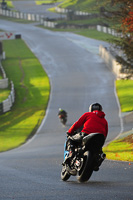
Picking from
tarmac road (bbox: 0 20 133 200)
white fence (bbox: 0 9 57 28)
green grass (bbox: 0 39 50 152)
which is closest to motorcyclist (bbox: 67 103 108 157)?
tarmac road (bbox: 0 20 133 200)

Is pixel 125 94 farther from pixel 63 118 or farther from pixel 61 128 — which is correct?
pixel 61 128

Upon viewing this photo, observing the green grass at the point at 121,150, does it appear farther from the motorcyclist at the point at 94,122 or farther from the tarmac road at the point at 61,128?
the motorcyclist at the point at 94,122

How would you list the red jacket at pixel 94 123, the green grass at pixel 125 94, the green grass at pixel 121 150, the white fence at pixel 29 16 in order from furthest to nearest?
the white fence at pixel 29 16
the green grass at pixel 125 94
the green grass at pixel 121 150
the red jacket at pixel 94 123

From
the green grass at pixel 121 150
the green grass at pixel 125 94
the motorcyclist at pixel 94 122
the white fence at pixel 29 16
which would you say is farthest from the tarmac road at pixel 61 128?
the white fence at pixel 29 16

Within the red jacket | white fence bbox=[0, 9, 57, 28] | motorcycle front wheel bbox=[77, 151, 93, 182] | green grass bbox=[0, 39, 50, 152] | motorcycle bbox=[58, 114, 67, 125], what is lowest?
white fence bbox=[0, 9, 57, 28]

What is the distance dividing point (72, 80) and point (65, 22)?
5277 cm

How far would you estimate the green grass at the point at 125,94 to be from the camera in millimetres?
34181

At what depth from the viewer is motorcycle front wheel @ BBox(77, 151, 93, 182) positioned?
31.7ft

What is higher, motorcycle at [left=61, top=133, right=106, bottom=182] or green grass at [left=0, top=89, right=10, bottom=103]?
motorcycle at [left=61, top=133, right=106, bottom=182]

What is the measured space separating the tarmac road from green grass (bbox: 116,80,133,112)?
66cm

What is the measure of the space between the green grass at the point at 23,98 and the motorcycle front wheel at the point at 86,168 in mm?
14370

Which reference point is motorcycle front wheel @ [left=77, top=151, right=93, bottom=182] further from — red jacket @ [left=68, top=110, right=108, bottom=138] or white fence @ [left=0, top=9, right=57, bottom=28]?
white fence @ [left=0, top=9, right=57, bottom=28]

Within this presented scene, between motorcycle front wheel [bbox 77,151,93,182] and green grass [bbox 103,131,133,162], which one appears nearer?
motorcycle front wheel [bbox 77,151,93,182]

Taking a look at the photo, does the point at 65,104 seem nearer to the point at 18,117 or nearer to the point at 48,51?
the point at 18,117
